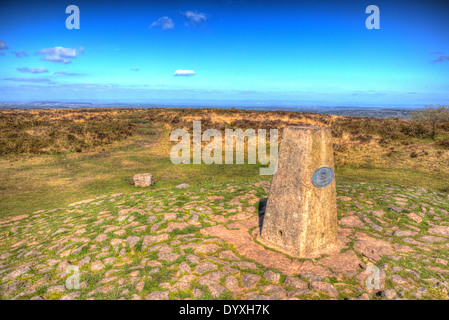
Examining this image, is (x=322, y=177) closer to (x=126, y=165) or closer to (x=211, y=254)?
(x=211, y=254)

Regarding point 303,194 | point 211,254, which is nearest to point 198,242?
point 211,254

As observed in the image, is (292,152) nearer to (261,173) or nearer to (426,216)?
(426,216)

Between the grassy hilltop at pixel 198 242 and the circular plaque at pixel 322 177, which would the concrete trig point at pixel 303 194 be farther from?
the grassy hilltop at pixel 198 242

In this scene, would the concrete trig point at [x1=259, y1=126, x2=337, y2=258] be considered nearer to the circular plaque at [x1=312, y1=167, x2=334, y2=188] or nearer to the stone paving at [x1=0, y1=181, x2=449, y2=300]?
the circular plaque at [x1=312, y1=167, x2=334, y2=188]

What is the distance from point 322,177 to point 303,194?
48 cm

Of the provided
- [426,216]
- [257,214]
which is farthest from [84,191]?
[426,216]

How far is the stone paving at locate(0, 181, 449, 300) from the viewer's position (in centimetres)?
337

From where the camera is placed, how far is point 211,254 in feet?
13.8
